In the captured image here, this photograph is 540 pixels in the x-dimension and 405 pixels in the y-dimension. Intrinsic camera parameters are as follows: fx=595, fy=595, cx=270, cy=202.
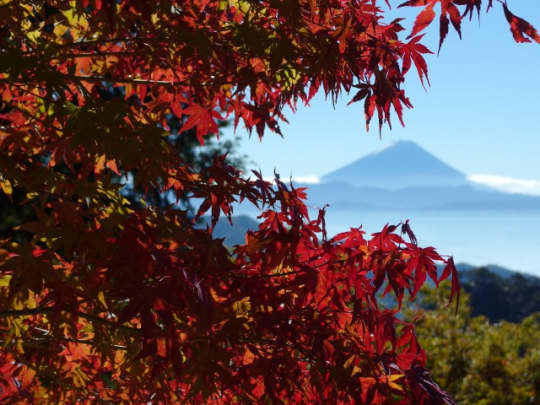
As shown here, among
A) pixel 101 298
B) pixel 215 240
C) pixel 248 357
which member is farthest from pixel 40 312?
pixel 248 357

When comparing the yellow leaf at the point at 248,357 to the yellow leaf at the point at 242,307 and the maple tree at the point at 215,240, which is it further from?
the yellow leaf at the point at 242,307

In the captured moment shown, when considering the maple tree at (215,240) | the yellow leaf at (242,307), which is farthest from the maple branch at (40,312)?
the yellow leaf at (242,307)

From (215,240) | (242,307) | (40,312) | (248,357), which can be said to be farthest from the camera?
(248,357)

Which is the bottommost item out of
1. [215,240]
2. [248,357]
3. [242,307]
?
[248,357]

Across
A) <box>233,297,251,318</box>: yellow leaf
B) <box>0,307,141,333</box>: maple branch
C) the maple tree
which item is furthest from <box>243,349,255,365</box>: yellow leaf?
<box>0,307,141,333</box>: maple branch

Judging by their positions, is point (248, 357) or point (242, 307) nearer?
point (242, 307)

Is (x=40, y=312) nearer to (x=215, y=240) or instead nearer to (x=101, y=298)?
(x=101, y=298)

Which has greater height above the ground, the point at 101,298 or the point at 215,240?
the point at 215,240

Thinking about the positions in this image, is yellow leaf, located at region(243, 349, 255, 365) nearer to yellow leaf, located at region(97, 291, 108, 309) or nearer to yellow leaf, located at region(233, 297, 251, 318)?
yellow leaf, located at region(233, 297, 251, 318)

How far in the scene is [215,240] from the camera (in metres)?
2.47

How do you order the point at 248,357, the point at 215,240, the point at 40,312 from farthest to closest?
the point at 248,357 → the point at 40,312 → the point at 215,240

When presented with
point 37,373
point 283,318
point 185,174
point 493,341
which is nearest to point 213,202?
point 185,174

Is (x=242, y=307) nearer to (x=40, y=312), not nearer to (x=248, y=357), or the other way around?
(x=248, y=357)

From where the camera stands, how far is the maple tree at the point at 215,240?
233cm
